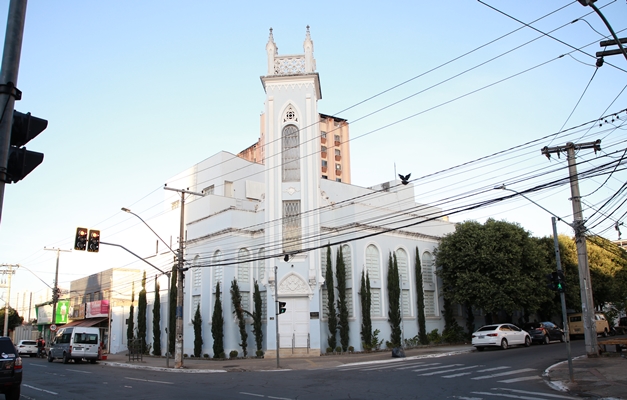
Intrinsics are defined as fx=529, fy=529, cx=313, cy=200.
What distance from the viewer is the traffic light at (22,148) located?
23.0ft

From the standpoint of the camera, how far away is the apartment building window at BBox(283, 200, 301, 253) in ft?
107

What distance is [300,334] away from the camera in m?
31.4

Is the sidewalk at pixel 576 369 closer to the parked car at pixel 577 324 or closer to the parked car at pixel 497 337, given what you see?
the parked car at pixel 497 337

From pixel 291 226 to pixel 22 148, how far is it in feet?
85.7

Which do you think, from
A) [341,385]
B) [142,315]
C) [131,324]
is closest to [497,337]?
[341,385]

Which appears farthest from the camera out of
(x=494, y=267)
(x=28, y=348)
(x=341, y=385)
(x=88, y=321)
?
(x=88, y=321)

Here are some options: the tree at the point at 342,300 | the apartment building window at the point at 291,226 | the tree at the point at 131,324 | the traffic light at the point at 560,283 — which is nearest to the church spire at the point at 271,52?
the apartment building window at the point at 291,226

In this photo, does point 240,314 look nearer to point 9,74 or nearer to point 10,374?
point 10,374

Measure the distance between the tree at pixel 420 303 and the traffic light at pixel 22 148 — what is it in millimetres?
32775

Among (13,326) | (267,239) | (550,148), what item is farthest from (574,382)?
(13,326)

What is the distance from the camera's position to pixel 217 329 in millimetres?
33562

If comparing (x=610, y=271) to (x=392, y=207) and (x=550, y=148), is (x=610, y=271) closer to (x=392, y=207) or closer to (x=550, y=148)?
(x=392, y=207)

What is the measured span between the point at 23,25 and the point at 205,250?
30385 millimetres

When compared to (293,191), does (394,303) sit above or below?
below
